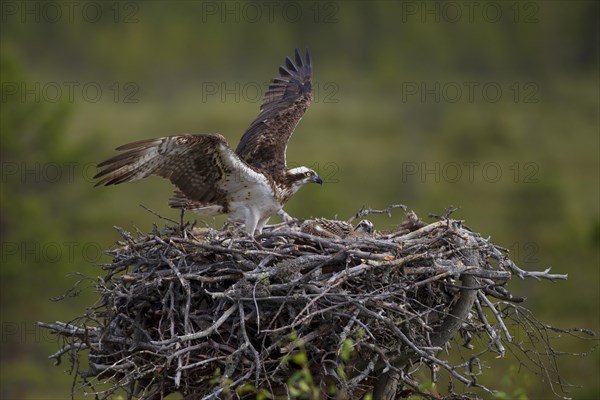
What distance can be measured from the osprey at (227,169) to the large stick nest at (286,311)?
2.78ft

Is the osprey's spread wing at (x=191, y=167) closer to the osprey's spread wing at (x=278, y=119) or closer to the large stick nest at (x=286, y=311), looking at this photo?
the osprey's spread wing at (x=278, y=119)

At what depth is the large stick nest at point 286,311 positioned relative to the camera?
6.42 m

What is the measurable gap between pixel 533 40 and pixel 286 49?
76.4 feet

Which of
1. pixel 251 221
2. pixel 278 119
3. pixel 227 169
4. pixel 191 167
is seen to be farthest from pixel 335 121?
pixel 191 167

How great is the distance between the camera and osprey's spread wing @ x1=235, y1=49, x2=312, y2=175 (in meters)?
9.46

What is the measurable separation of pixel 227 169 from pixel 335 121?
4479 centimetres

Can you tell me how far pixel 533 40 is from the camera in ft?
286

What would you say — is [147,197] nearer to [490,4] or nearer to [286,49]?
[286,49]

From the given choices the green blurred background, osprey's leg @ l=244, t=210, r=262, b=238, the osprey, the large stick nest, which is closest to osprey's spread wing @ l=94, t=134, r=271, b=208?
the osprey

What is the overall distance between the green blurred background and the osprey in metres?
3.22

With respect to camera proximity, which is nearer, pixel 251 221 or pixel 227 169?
pixel 227 169

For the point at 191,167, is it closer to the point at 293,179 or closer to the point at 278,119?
the point at 293,179

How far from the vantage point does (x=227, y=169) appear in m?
8.42

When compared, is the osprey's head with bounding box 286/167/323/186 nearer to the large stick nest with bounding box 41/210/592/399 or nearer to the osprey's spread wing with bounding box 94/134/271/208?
the osprey's spread wing with bounding box 94/134/271/208
